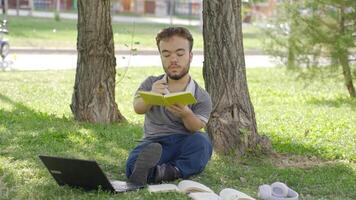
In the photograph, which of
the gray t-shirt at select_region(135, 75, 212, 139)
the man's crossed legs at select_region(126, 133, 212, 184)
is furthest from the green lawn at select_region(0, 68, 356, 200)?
the gray t-shirt at select_region(135, 75, 212, 139)

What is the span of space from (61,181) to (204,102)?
44.2 inches

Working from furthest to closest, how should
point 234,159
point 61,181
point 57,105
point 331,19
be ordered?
point 331,19
point 57,105
point 234,159
point 61,181

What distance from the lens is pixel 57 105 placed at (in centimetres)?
1011

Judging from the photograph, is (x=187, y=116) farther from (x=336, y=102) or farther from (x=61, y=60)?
(x=61, y=60)

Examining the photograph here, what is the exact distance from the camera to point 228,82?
6.33 metres

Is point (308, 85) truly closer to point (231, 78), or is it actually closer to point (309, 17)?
point (309, 17)

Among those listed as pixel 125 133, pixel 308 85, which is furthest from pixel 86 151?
pixel 308 85

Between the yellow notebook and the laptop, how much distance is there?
22.0 inches

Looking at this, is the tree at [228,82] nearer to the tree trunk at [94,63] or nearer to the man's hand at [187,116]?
the man's hand at [187,116]

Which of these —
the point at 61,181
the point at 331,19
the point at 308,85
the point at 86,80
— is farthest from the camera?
the point at 308,85

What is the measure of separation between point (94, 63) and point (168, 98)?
3.18 metres

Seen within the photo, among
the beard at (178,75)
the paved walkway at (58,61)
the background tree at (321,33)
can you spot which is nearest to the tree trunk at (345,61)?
the background tree at (321,33)

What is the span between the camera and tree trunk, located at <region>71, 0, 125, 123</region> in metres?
7.89

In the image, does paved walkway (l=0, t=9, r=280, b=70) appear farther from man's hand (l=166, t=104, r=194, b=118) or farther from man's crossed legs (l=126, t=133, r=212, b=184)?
man's hand (l=166, t=104, r=194, b=118)
